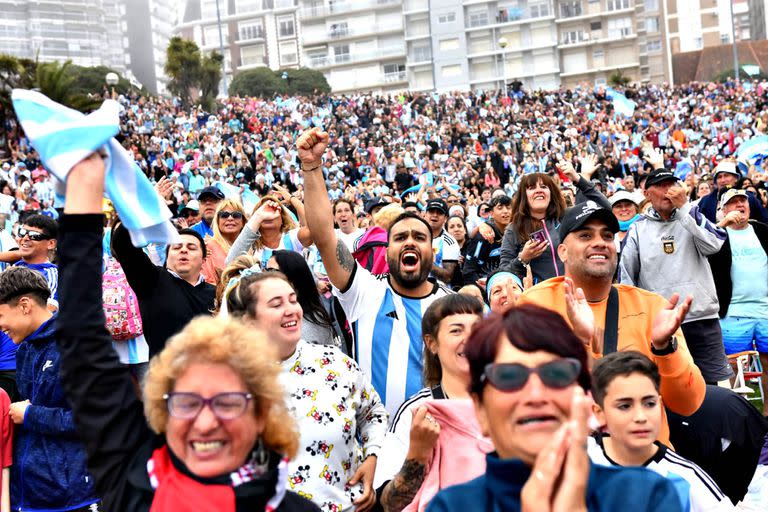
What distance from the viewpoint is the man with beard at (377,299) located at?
186 inches

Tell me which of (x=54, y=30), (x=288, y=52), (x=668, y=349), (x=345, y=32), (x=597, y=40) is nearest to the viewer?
(x=668, y=349)

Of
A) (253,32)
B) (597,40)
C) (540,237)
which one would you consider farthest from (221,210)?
(253,32)

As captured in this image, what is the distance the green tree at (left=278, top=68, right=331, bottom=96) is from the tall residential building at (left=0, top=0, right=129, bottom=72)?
Answer: 4060cm

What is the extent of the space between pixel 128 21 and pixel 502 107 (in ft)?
321

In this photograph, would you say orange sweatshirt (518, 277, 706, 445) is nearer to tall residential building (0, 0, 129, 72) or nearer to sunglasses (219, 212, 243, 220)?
sunglasses (219, 212, 243, 220)

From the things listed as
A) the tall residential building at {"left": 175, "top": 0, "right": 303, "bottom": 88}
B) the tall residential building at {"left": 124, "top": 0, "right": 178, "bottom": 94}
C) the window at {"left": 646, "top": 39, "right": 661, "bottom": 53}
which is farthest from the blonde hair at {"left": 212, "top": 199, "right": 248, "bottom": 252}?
the tall residential building at {"left": 124, "top": 0, "right": 178, "bottom": 94}

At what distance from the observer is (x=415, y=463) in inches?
132

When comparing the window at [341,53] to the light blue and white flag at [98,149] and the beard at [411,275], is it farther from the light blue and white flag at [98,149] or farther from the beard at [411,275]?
the light blue and white flag at [98,149]

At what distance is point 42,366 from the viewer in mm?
4730

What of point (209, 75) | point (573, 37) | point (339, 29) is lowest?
point (209, 75)

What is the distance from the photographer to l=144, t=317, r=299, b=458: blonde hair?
2566 mm

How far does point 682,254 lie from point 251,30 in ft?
353

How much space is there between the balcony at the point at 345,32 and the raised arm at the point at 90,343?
3634 inches

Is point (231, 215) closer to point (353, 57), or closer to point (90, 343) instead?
point (90, 343)
